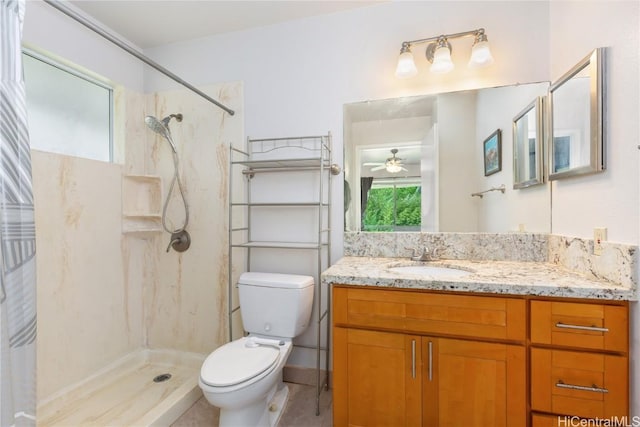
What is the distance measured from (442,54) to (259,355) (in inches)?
74.8

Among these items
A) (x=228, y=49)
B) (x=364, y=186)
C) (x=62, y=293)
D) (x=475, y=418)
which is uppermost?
(x=228, y=49)

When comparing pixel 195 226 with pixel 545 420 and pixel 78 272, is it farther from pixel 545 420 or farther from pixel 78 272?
pixel 545 420

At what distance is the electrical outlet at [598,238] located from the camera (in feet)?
3.65

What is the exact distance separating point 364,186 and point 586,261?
111cm

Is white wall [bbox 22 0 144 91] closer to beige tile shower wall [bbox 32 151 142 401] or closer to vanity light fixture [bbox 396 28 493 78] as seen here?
beige tile shower wall [bbox 32 151 142 401]

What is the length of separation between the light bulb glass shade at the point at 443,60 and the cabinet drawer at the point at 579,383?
1.41 meters

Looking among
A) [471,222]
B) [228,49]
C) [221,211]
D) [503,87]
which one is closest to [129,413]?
[221,211]

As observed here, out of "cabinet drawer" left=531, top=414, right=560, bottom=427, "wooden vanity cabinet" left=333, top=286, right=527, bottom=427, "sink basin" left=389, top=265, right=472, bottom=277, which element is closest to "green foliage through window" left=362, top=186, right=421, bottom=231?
"sink basin" left=389, top=265, right=472, bottom=277

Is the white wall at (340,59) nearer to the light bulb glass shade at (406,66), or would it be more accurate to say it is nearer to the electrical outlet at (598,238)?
the light bulb glass shade at (406,66)

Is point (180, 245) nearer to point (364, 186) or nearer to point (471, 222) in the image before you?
point (364, 186)

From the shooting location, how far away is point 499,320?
3.68 ft

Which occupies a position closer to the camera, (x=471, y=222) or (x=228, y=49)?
(x=471, y=222)

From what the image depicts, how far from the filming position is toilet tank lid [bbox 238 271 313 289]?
5.51 ft

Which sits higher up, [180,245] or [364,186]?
[364,186]
